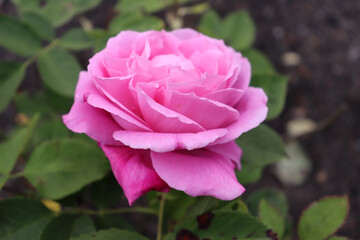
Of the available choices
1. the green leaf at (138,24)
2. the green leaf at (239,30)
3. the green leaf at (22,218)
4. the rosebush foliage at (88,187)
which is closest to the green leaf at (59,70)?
the rosebush foliage at (88,187)

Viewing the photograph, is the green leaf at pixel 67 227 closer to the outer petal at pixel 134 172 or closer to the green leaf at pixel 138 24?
the outer petal at pixel 134 172

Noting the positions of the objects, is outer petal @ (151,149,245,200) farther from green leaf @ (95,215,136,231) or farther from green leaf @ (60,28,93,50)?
green leaf @ (60,28,93,50)

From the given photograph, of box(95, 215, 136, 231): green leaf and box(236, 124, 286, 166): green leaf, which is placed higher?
box(236, 124, 286, 166): green leaf

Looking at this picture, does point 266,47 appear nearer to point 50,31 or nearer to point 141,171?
point 50,31

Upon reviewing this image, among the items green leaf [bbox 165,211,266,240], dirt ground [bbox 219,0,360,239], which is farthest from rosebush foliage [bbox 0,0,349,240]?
dirt ground [bbox 219,0,360,239]

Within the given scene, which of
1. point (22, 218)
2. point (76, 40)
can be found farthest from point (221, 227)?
point (76, 40)

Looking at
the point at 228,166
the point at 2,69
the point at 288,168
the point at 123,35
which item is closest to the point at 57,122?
the point at 2,69
